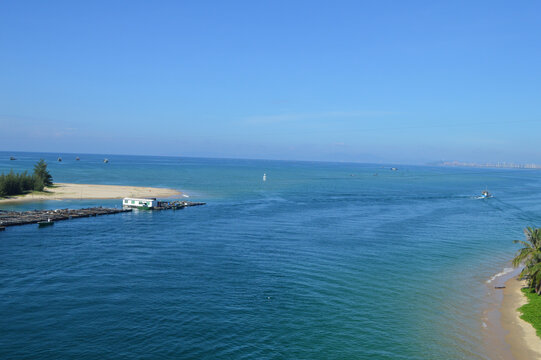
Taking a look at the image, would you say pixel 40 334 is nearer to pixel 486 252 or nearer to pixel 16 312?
pixel 16 312

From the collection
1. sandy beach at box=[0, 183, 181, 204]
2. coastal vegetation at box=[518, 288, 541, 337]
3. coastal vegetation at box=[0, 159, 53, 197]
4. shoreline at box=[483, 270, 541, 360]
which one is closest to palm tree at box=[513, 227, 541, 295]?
coastal vegetation at box=[518, 288, 541, 337]

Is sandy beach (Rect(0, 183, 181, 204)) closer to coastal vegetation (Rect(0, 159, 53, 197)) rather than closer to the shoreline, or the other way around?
coastal vegetation (Rect(0, 159, 53, 197))

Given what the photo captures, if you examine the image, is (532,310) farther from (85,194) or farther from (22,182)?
(22,182)

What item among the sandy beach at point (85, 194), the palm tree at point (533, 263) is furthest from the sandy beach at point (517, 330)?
the sandy beach at point (85, 194)

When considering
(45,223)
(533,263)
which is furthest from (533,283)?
(45,223)

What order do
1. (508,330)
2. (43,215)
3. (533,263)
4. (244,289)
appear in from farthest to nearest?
1. (43,215)
2. (533,263)
3. (244,289)
4. (508,330)

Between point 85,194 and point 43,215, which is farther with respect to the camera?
point 85,194
